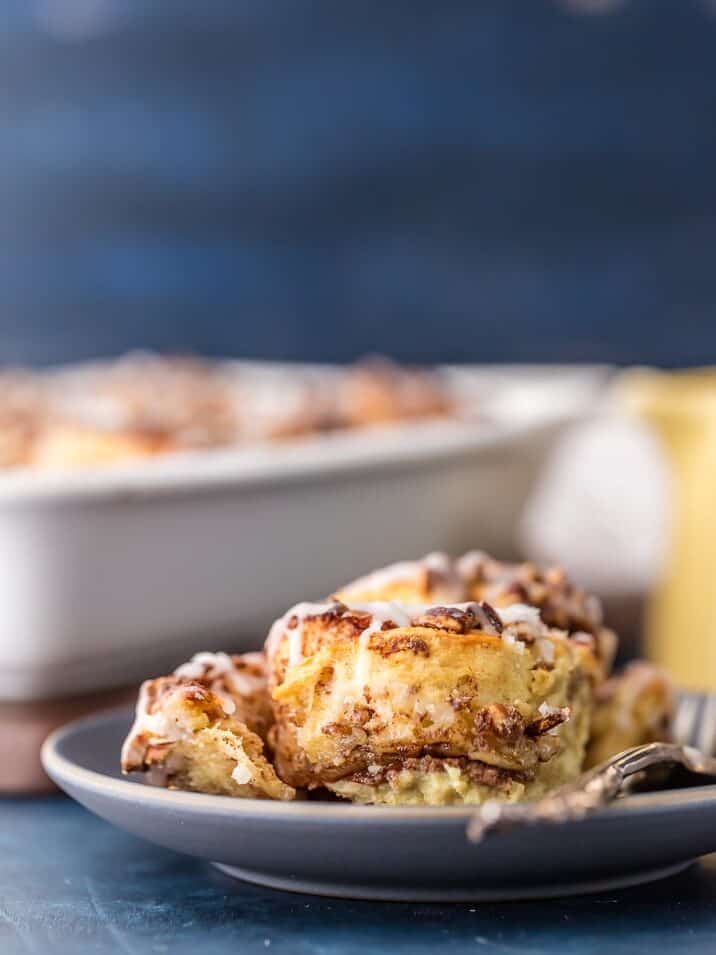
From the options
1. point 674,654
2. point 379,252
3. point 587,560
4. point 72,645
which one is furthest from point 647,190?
point 72,645

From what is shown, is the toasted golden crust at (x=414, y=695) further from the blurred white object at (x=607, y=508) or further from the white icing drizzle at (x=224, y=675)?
the blurred white object at (x=607, y=508)

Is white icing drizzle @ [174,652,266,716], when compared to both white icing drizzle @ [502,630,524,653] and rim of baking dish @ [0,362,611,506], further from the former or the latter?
rim of baking dish @ [0,362,611,506]

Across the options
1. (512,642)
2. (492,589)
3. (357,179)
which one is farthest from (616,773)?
(357,179)

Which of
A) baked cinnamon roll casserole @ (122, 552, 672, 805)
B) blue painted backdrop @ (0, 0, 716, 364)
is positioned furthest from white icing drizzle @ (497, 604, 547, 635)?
blue painted backdrop @ (0, 0, 716, 364)

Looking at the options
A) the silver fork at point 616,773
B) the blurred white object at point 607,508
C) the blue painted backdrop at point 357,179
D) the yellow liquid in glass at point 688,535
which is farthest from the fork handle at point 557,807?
the blue painted backdrop at point 357,179

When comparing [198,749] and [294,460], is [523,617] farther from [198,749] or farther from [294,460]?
[294,460]
